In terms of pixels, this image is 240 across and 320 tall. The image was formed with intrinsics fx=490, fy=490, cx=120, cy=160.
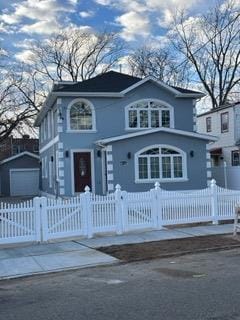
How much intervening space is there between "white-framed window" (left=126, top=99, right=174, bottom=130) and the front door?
2936mm

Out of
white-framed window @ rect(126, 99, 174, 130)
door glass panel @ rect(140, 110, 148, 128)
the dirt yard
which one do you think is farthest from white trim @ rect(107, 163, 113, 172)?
the dirt yard

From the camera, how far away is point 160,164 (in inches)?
982

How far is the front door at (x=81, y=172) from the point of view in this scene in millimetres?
25609

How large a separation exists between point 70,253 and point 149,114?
631 inches

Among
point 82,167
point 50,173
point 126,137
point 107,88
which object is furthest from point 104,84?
point 50,173

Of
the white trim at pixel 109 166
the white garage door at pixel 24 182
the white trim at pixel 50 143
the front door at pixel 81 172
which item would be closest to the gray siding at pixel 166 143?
the white trim at pixel 109 166

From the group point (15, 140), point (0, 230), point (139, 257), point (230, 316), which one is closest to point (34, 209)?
point (0, 230)

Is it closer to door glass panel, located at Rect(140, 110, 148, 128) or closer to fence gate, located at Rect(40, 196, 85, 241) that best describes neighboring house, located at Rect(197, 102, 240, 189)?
door glass panel, located at Rect(140, 110, 148, 128)

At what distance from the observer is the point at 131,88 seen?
26.0 meters

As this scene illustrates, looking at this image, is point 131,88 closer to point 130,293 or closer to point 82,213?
point 82,213

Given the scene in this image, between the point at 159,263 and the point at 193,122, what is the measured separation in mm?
17731

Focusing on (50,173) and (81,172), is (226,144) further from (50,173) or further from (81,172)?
(81,172)

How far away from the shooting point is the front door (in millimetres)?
25609

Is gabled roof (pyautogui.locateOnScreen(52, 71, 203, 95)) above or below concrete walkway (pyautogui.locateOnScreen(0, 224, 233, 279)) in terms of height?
above
